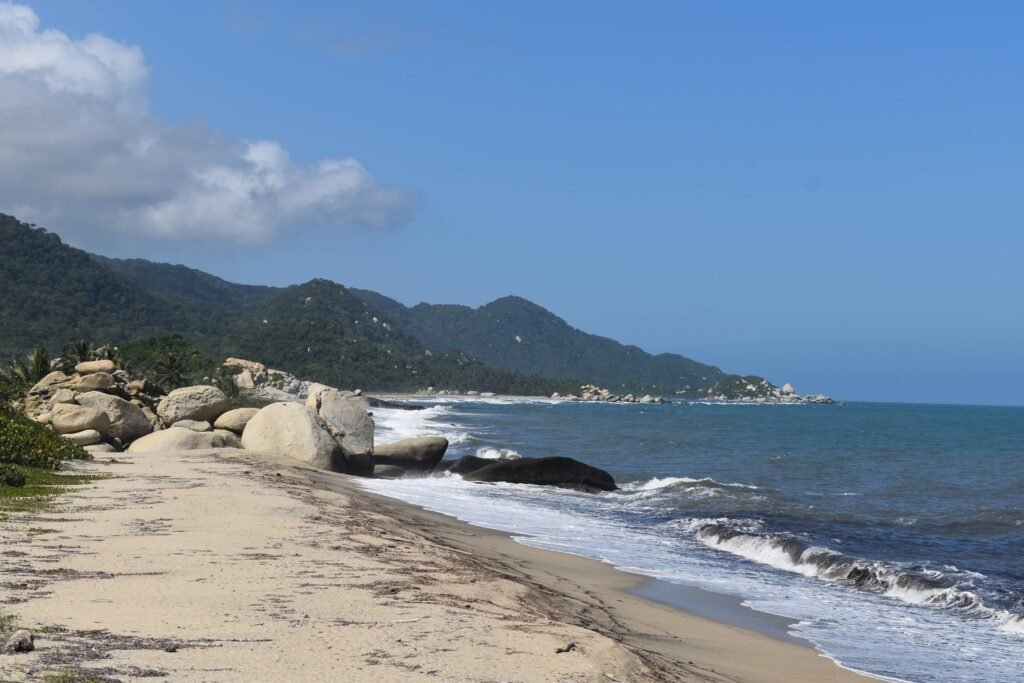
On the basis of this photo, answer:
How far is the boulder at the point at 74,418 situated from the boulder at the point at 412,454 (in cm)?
938

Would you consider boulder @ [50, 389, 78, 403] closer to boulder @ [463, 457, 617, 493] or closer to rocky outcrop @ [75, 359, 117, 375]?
rocky outcrop @ [75, 359, 117, 375]

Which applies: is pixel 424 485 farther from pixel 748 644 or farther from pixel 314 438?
pixel 748 644

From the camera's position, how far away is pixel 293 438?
27453mm

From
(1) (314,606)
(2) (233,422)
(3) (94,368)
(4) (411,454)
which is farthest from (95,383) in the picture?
(1) (314,606)

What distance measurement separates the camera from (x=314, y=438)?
27562mm

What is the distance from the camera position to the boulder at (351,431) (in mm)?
29219

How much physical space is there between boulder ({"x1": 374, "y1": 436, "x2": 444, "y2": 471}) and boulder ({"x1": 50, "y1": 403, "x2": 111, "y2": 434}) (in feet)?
30.8

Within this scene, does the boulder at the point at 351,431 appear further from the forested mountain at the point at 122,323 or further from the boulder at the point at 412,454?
the forested mountain at the point at 122,323

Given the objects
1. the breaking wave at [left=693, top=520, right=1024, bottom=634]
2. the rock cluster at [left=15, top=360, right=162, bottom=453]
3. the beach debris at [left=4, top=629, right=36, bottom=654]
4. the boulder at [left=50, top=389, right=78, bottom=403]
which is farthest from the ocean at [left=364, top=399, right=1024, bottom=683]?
the boulder at [left=50, top=389, right=78, bottom=403]

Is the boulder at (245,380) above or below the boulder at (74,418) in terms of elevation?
above

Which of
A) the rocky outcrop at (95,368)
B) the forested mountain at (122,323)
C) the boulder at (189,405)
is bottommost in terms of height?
the boulder at (189,405)

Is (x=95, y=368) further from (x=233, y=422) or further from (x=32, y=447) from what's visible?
(x=32, y=447)

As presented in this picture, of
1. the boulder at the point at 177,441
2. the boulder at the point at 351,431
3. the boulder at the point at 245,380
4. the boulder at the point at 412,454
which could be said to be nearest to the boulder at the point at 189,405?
the boulder at the point at 177,441

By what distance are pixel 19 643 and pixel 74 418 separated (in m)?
21.8
